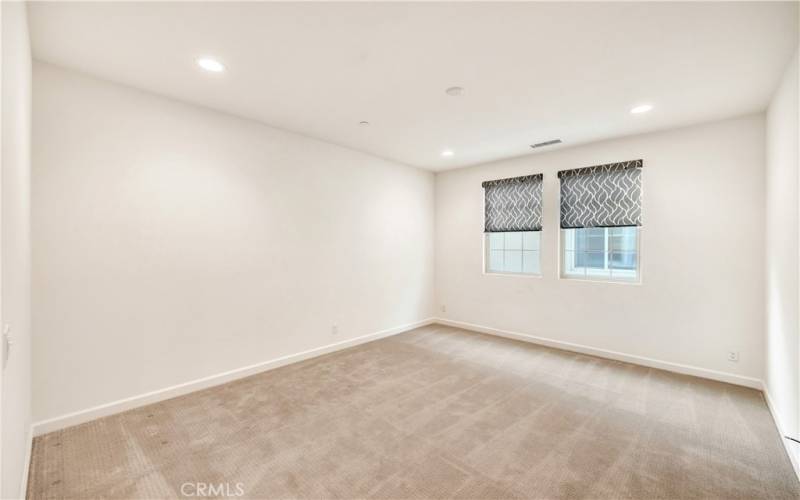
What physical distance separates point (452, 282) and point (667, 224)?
9.71 ft

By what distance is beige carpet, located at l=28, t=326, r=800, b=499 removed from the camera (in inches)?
76.1

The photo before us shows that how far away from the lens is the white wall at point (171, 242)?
8.12 feet

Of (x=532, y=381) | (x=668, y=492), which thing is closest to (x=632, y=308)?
(x=532, y=381)

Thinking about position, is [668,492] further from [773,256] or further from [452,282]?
[452,282]

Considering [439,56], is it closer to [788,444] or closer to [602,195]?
[602,195]

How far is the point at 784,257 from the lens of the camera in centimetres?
250

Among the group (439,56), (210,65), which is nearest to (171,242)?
(210,65)

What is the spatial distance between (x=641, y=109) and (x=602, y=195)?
1193mm

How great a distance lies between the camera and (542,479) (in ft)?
6.54

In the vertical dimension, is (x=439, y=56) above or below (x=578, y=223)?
above

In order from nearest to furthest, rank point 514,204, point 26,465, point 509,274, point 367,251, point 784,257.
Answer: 1. point 26,465
2. point 784,257
3. point 367,251
4. point 514,204
5. point 509,274

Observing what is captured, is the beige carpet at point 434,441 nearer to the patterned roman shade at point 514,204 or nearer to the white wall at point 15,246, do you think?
the white wall at point 15,246

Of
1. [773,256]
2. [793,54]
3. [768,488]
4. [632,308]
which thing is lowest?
[768,488]

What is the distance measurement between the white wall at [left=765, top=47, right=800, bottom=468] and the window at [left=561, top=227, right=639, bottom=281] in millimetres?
1109
